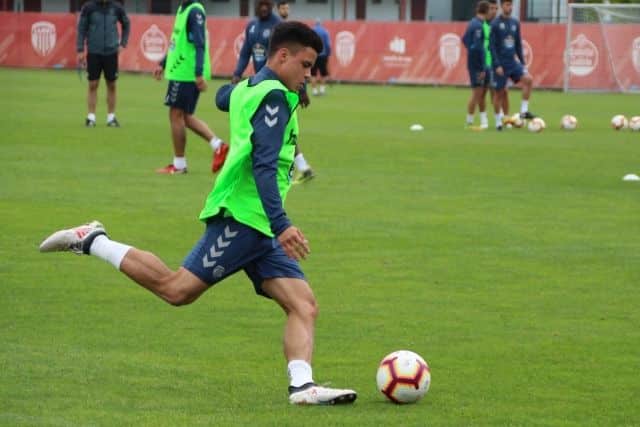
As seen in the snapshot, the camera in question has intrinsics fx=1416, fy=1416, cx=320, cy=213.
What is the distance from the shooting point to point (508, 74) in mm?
27375

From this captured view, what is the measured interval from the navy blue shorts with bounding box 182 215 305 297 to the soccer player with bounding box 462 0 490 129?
65.7 feet

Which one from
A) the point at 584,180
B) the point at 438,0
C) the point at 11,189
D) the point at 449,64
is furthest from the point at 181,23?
the point at 438,0

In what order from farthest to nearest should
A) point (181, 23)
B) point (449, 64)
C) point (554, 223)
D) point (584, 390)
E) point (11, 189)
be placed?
point (449, 64) → point (181, 23) → point (11, 189) → point (554, 223) → point (584, 390)

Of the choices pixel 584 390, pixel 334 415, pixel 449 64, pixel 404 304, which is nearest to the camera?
pixel 334 415

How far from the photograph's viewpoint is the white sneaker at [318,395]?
6.82 metres

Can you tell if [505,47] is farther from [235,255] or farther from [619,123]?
[235,255]

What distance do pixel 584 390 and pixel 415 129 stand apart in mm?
18912

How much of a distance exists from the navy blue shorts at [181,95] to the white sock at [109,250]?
10.0 metres

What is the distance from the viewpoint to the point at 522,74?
89.7ft

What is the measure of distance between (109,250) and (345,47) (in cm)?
3883

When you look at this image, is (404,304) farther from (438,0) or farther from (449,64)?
(438,0)

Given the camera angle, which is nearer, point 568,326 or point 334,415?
point 334,415

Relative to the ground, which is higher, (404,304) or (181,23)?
(181,23)

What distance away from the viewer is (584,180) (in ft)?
59.4
